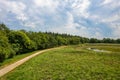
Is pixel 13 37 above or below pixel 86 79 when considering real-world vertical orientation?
above

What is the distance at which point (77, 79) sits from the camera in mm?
16672

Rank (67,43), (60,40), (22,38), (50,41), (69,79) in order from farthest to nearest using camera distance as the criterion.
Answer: (67,43) → (60,40) → (50,41) → (22,38) → (69,79)

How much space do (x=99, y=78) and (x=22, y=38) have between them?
1530 inches

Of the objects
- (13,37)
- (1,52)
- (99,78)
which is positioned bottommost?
(99,78)

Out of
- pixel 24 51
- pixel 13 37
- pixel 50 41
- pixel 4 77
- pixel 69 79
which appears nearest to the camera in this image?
pixel 69 79

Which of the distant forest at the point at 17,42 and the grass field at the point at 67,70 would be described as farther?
the distant forest at the point at 17,42

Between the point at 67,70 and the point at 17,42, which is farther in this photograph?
the point at 17,42

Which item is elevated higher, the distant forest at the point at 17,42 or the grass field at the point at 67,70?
the distant forest at the point at 17,42

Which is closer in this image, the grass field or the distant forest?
the grass field

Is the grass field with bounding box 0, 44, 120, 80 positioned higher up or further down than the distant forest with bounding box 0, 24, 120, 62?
further down

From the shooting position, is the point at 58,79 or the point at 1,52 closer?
the point at 58,79

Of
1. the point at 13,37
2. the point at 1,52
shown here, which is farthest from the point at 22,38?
the point at 1,52

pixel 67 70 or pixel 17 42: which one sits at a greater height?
pixel 17 42

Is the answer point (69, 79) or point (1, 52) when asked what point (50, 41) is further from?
point (69, 79)
